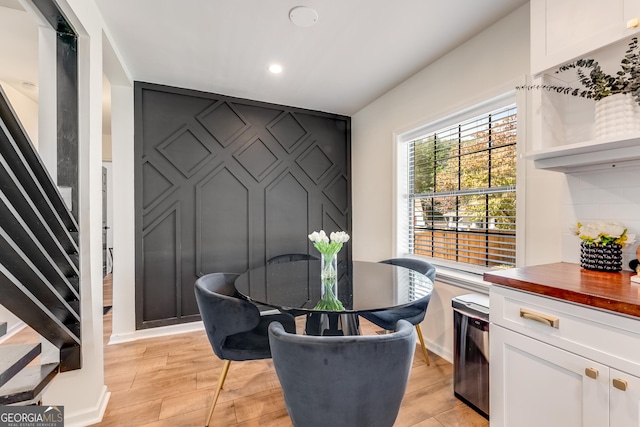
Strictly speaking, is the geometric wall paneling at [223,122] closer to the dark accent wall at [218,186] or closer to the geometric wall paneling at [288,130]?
the dark accent wall at [218,186]

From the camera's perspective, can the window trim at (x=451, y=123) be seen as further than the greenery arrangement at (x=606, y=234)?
Yes

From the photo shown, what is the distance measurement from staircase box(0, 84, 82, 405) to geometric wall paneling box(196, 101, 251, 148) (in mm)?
1912

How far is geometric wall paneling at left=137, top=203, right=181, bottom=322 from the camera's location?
2965 millimetres

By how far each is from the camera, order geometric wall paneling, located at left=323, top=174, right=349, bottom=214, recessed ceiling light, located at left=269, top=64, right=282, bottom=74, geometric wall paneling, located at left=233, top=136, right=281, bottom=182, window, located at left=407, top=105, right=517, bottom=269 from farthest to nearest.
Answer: geometric wall paneling, located at left=323, top=174, right=349, bottom=214 → geometric wall paneling, located at left=233, top=136, right=281, bottom=182 → recessed ceiling light, located at left=269, top=64, right=282, bottom=74 → window, located at left=407, top=105, right=517, bottom=269

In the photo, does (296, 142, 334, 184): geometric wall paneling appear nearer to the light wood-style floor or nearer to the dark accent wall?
the dark accent wall

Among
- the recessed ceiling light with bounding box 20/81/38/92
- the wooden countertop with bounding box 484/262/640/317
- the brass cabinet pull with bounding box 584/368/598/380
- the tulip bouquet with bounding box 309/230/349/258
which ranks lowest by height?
the brass cabinet pull with bounding box 584/368/598/380

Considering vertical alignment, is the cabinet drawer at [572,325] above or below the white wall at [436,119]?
below

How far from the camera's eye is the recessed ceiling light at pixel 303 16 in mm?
1887

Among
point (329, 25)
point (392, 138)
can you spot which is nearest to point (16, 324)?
point (329, 25)

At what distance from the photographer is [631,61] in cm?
128

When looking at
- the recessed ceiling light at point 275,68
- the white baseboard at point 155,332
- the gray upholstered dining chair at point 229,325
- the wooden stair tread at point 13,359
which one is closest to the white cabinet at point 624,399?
the gray upholstered dining chair at point 229,325

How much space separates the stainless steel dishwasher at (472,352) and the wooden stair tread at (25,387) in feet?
7.01

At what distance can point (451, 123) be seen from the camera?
8.23 feet

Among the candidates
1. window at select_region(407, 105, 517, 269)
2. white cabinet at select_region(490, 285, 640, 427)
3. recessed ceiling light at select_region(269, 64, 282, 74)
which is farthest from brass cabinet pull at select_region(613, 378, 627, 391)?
recessed ceiling light at select_region(269, 64, 282, 74)
